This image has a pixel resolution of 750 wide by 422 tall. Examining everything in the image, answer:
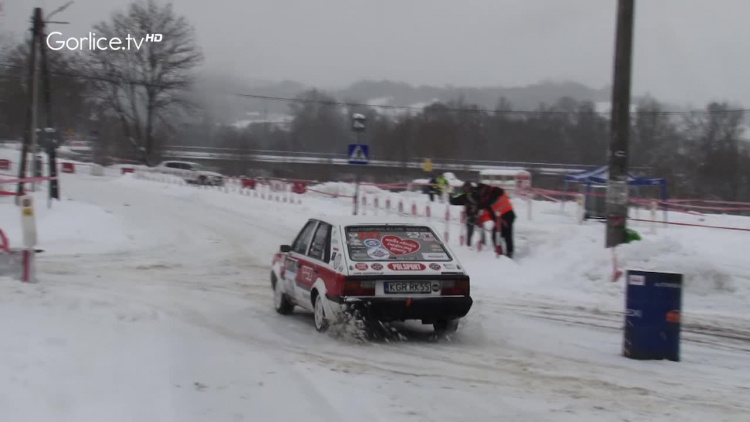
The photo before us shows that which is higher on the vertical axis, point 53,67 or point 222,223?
point 53,67

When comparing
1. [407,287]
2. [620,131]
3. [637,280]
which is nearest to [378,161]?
[620,131]

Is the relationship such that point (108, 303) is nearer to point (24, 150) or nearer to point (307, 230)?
point (307, 230)

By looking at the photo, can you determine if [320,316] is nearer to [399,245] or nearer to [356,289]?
[356,289]

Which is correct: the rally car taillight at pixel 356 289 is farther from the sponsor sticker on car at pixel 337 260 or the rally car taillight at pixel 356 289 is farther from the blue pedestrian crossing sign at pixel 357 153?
the blue pedestrian crossing sign at pixel 357 153

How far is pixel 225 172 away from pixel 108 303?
60.6 metres

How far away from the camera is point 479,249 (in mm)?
17266

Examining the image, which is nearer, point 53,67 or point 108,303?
point 108,303

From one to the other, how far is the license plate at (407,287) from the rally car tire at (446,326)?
0.57m

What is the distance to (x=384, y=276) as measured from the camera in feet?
28.6

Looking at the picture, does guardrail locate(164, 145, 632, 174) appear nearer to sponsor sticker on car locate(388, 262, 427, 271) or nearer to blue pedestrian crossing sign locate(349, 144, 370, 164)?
blue pedestrian crossing sign locate(349, 144, 370, 164)

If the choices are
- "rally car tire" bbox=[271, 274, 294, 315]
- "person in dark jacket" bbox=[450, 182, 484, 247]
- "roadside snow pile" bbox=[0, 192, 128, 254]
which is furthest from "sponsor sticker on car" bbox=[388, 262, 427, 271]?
"roadside snow pile" bbox=[0, 192, 128, 254]

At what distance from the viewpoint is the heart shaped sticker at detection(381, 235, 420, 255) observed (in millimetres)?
9195

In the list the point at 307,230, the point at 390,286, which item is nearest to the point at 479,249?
the point at 307,230

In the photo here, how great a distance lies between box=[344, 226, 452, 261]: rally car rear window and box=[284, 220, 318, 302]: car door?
1067 mm
